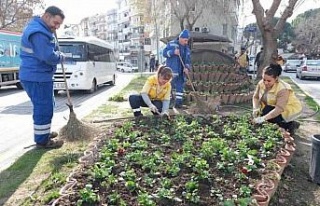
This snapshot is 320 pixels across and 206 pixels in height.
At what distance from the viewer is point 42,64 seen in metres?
5.17

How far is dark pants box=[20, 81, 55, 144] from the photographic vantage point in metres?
5.18

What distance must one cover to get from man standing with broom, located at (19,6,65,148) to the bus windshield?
7.87 m

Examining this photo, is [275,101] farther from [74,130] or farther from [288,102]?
[74,130]

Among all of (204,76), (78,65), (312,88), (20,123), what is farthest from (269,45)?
(20,123)

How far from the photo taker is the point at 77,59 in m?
13.0

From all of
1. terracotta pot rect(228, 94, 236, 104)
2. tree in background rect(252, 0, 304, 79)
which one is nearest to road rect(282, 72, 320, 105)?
tree in background rect(252, 0, 304, 79)

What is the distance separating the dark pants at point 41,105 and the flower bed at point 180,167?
1.12m

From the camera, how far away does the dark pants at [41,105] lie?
518 centimetres

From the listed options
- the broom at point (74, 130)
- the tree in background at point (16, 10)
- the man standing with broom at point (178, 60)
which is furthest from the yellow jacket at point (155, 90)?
the tree in background at point (16, 10)

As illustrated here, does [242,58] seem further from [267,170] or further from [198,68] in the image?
[267,170]

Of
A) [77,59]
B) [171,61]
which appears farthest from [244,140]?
[77,59]

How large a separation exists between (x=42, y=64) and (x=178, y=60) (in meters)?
4.10

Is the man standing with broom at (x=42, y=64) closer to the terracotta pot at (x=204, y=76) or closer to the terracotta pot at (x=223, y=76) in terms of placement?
the terracotta pot at (x=204, y=76)

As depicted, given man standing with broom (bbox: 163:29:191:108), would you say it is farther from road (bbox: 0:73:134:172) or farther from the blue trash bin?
the blue trash bin
